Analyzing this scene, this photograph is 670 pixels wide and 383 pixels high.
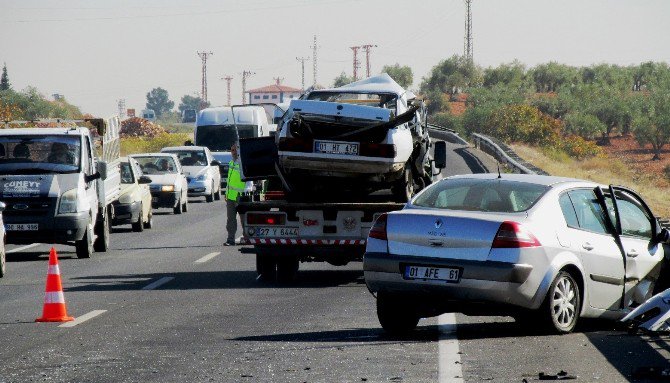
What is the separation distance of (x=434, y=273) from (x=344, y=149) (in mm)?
6319

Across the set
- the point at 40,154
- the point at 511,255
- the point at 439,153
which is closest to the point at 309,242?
the point at 439,153

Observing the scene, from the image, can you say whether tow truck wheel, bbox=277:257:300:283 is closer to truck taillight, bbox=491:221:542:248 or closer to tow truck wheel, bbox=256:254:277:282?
tow truck wheel, bbox=256:254:277:282

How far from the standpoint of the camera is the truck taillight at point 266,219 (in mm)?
17578

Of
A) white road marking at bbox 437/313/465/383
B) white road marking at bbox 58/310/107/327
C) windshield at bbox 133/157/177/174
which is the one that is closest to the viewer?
white road marking at bbox 437/313/465/383

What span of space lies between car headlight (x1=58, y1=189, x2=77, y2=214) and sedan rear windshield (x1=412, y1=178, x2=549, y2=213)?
34.3ft

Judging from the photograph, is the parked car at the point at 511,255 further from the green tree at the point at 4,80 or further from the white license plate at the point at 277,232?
the green tree at the point at 4,80

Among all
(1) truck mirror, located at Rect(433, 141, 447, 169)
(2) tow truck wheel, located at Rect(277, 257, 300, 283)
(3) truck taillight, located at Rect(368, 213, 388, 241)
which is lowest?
(2) tow truck wheel, located at Rect(277, 257, 300, 283)

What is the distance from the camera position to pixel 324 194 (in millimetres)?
18406

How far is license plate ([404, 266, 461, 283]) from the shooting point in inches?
454

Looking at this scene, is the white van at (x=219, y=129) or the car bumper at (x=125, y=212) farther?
the white van at (x=219, y=129)

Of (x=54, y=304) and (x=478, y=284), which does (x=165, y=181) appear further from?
(x=478, y=284)

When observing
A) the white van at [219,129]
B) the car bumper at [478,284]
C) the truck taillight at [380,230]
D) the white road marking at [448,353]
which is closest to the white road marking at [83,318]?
the truck taillight at [380,230]

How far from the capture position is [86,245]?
22.5 meters

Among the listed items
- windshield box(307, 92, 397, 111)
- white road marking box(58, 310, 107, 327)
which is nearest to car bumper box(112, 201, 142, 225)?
windshield box(307, 92, 397, 111)
